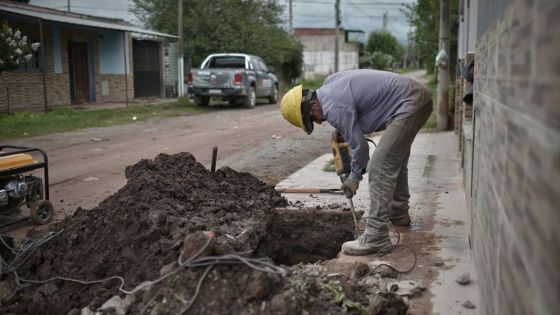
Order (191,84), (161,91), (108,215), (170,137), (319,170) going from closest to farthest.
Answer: (108,215)
(319,170)
(170,137)
(191,84)
(161,91)

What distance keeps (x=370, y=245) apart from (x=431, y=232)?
95 cm

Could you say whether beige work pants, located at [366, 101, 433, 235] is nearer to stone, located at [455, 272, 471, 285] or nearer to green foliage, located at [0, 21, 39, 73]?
stone, located at [455, 272, 471, 285]

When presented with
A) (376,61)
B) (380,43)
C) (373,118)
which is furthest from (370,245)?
(380,43)

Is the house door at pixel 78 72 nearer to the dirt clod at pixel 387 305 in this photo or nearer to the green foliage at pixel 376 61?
the dirt clod at pixel 387 305

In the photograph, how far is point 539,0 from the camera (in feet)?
6.04

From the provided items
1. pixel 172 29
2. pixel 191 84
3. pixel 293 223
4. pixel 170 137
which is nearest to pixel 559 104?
pixel 293 223

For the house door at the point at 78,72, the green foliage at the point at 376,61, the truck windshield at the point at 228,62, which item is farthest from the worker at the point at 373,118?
the green foliage at the point at 376,61

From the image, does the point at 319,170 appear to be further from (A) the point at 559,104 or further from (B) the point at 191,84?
(B) the point at 191,84

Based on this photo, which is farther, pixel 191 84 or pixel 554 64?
pixel 191 84

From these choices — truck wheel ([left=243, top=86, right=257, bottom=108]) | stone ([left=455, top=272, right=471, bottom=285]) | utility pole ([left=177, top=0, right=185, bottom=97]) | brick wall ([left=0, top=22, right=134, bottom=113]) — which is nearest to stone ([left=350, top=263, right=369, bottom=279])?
stone ([left=455, top=272, right=471, bottom=285])

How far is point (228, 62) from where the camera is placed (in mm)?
23078

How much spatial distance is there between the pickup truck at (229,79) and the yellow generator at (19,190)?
15.2 meters

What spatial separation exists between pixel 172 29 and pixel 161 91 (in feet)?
15.2

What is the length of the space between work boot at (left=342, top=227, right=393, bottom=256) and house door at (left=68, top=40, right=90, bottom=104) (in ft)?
66.8
